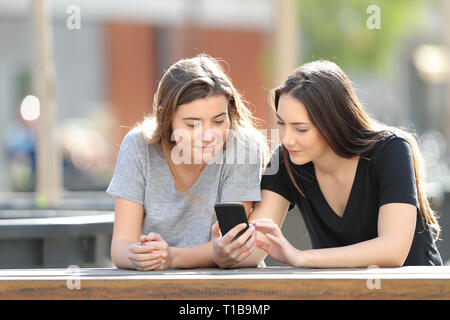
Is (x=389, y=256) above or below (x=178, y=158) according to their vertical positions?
below

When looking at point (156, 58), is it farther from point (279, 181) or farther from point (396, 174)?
point (396, 174)

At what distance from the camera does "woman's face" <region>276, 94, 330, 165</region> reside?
2.75 meters

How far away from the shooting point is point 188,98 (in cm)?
290

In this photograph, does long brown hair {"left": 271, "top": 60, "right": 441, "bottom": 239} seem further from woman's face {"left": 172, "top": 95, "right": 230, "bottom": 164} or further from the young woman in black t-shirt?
woman's face {"left": 172, "top": 95, "right": 230, "bottom": 164}

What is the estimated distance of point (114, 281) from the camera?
2127 millimetres

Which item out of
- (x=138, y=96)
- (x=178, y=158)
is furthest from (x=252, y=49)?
(x=178, y=158)

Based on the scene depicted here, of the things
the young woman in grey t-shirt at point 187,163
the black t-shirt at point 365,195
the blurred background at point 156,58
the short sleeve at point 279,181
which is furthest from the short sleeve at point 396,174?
the blurred background at point 156,58

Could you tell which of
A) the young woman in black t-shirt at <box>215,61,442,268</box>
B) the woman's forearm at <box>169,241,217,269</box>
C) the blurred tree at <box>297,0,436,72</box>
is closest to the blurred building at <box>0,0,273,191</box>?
the blurred tree at <box>297,0,436,72</box>

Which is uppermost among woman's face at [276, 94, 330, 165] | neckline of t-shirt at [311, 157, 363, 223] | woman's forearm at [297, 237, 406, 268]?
woman's face at [276, 94, 330, 165]

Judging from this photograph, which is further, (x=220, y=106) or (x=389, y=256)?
(x=220, y=106)

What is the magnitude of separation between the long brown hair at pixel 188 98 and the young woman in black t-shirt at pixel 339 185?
179mm

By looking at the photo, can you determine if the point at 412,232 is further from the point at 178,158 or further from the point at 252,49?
the point at 252,49

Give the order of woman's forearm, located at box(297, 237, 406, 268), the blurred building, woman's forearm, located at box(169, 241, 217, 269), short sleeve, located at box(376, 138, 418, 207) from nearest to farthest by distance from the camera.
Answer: woman's forearm, located at box(297, 237, 406, 268) → short sleeve, located at box(376, 138, 418, 207) → woman's forearm, located at box(169, 241, 217, 269) → the blurred building
